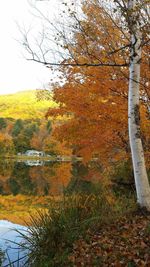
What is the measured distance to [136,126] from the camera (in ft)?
31.7

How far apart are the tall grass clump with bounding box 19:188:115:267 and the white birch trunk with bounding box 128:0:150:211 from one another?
3.77 ft

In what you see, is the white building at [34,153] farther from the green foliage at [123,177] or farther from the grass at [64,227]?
the grass at [64,227]

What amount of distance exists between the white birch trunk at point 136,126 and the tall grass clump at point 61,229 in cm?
115

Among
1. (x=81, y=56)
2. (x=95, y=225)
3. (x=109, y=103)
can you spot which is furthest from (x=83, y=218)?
(x=109, y=103)

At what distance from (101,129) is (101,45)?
547 centimetres

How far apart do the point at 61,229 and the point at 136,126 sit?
10.7ft

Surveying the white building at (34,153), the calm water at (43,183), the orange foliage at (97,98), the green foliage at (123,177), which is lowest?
the calm water at (43,183)

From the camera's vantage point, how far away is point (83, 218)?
380 inches

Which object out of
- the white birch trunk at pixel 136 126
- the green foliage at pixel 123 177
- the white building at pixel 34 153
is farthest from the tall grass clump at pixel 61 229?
the white building at pixel 34 153

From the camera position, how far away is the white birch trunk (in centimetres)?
948

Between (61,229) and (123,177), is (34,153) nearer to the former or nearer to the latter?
(123,177)

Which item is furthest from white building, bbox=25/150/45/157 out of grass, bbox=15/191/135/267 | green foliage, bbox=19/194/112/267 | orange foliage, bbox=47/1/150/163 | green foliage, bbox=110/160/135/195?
green foliage, bbox=19/194/112/267

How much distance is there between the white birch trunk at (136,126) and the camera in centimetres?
948

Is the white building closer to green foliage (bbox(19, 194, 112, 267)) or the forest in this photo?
the forest
